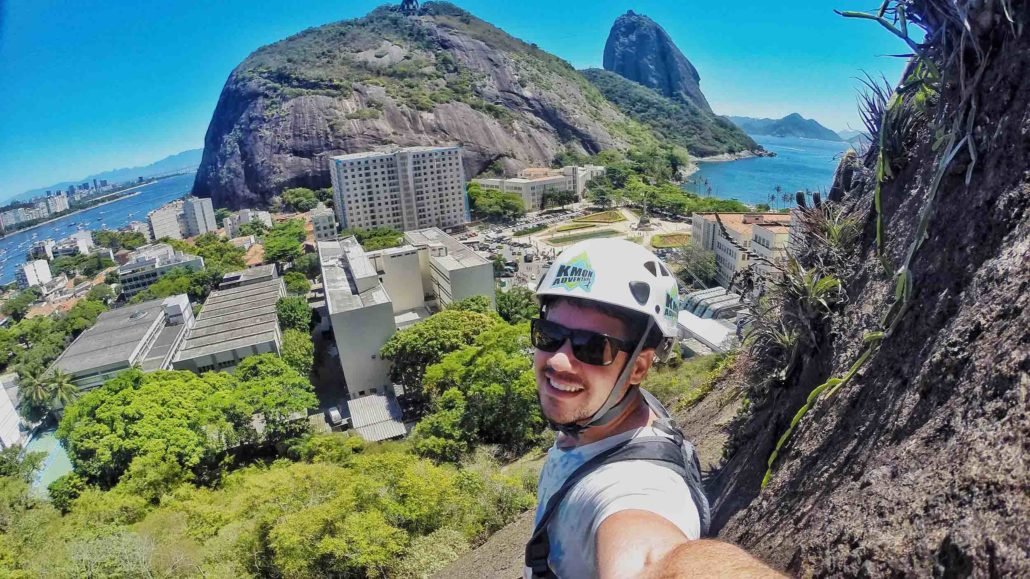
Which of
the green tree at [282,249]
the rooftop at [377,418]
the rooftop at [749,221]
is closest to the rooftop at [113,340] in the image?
the rooftop at [377,418]

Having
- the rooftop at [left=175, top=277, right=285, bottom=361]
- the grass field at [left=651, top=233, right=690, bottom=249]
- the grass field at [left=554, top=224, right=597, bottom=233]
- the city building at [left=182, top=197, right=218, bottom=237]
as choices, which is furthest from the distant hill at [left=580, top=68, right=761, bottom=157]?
the rooftop at [left=175, top=277, right=285, bottom=361]

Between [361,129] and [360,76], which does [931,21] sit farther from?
[360,76]

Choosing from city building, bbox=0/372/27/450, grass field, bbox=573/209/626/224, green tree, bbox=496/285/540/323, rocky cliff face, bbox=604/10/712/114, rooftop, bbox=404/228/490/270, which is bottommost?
city building, bbox=0/372/27/450

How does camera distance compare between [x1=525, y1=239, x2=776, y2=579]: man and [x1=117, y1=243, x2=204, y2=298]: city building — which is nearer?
[x1=525, y1=239, x2=776, y2=579]: man

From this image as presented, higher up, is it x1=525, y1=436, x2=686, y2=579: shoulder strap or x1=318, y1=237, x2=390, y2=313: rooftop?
x1=525, y1=436, x2=686, y2=579: shoulder strap

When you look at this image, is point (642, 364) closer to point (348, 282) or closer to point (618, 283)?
point (618, 283)

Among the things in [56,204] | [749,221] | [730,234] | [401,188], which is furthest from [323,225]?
[56,204]

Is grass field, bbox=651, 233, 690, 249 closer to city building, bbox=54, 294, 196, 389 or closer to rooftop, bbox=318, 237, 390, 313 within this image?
rooftop, bbox=318, 237, 390, 313

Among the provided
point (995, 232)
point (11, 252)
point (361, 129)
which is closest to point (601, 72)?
point (361, 129)
